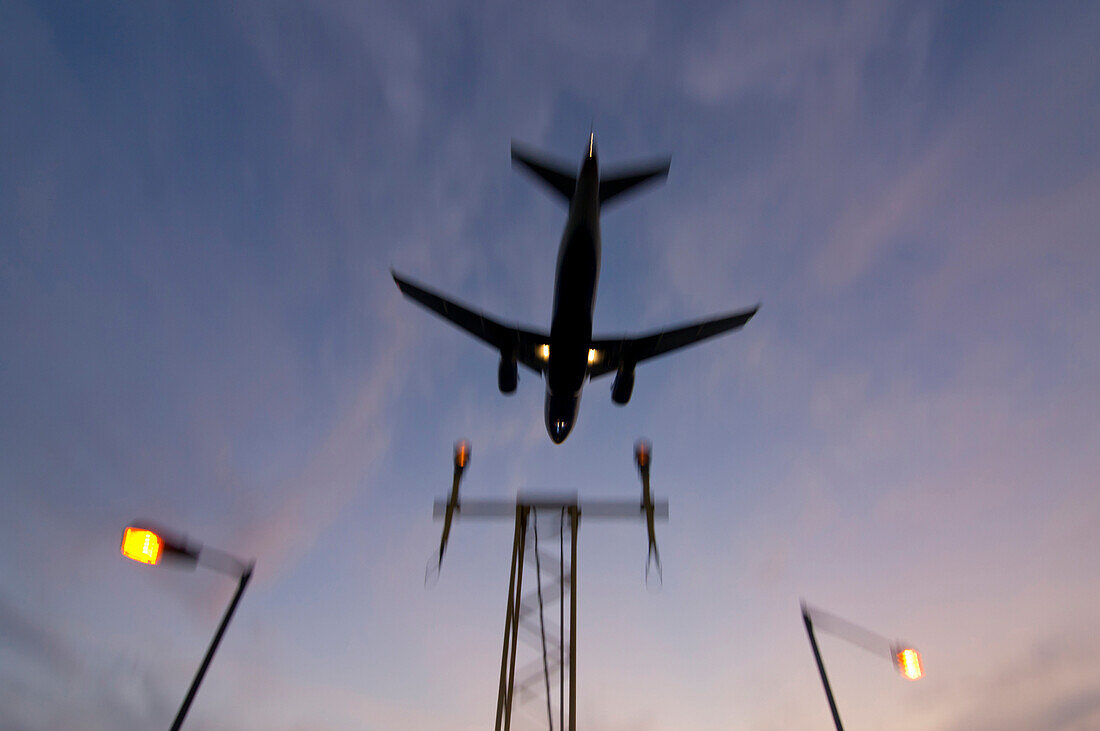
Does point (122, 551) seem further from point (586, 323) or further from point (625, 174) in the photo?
point (625, 174)

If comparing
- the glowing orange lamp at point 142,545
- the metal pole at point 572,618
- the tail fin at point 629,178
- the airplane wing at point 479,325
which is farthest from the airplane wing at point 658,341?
the glowing orange lamp at point 142,545

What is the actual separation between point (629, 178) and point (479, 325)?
29.8 feet

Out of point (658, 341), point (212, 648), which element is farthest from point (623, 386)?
point (212, 648)

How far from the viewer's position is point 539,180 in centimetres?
2741

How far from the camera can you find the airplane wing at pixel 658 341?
78.9ft

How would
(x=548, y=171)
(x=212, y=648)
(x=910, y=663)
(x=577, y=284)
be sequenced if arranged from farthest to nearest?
(x=548, y=171), (x=577, y=284), (x=910, y=663), (x=212, y=648)

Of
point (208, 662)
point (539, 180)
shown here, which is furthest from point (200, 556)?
point (539, 180)

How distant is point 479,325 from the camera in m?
24.6

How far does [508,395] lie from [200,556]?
14519mm

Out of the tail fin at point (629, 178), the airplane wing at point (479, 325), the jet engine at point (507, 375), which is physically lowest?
the jet engine at point (507, 375)

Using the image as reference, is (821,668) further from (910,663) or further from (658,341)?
(658,341)

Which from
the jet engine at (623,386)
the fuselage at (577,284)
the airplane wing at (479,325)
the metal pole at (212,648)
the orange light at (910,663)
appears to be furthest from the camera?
the jet engine at (623,386)

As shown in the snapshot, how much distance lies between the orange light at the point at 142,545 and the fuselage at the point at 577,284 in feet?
46.8

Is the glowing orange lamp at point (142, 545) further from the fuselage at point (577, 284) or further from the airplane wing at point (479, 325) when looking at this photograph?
the fuselage at point (577, 284)
